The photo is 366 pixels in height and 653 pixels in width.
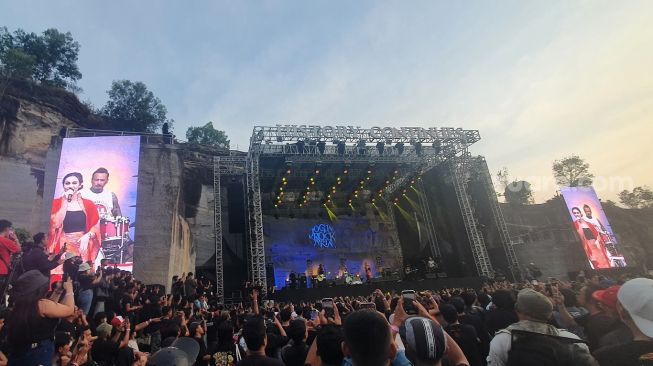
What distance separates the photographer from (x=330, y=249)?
88.0ft

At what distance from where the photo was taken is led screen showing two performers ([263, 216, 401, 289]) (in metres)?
25.5

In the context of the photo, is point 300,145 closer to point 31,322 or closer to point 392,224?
point 392,224

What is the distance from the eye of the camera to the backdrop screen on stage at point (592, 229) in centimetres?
2352

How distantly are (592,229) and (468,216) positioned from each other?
1057 cm

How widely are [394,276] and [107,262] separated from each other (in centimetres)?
1967

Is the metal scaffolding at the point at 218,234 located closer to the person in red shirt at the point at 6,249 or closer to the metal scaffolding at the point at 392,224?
the person in red shirt at the point at 6,249

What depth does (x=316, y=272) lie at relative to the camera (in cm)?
2580

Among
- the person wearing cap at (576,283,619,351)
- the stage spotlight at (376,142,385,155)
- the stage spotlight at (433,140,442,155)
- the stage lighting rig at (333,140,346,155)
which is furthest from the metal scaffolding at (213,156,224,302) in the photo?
the person wearing cap at (576,283,619,351)

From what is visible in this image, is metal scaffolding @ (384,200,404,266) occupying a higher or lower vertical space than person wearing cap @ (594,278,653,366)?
higher

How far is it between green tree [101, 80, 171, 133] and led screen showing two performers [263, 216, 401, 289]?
16.6m

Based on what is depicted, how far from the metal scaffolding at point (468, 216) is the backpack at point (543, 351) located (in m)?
20.1

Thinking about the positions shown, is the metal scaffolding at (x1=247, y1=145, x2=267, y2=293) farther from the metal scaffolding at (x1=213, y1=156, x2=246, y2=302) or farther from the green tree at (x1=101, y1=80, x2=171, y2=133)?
the green tree at (x1=101, y1=80, x2=171, y2=133)

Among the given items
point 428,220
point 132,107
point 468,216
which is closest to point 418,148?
point 468,216

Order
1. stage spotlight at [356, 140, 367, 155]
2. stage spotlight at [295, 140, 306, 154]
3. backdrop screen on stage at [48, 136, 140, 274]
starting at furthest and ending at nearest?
1. stage spotlight at [356, 140, 367, 155]
2. stage spotlight at [295, 140, 306, 154]
3. backdrop screen on stage at [48, 136, 140, 274]
